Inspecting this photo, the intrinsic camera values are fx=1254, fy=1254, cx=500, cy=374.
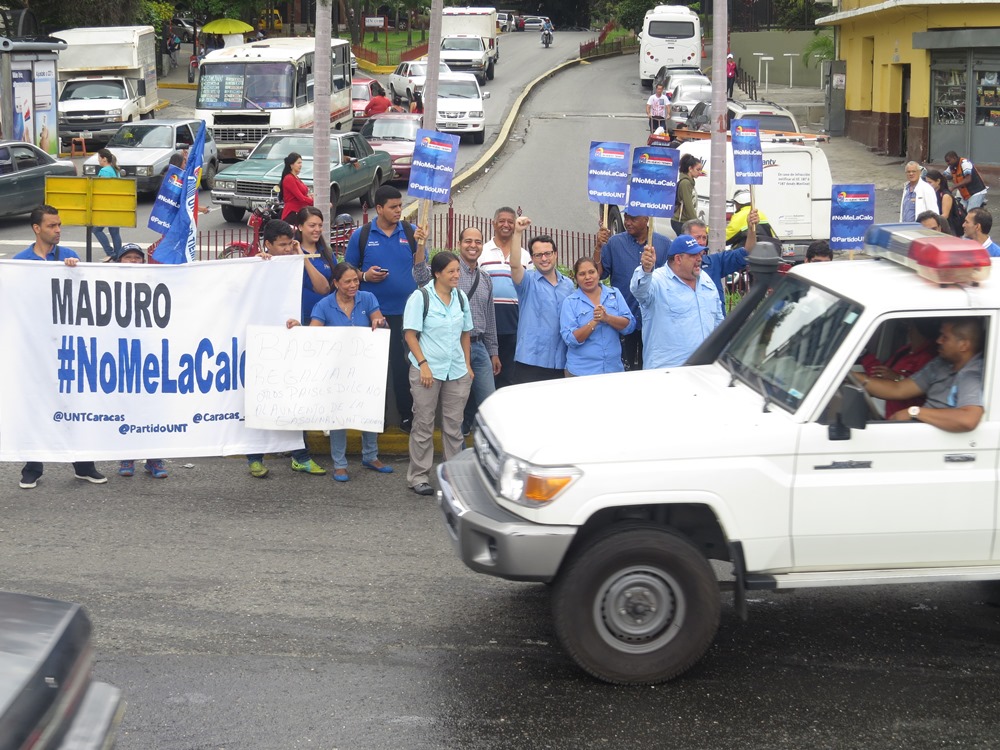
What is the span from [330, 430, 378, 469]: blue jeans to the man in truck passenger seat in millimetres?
4278

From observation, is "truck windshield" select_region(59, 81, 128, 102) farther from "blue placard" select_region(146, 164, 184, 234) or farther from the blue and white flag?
the blue and white flag

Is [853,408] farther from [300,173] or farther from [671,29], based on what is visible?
[671,29]

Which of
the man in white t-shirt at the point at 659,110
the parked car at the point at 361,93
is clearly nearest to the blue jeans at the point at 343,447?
the man in white t-shirt at the point at 659,110

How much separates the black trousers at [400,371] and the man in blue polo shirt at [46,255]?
2235mm

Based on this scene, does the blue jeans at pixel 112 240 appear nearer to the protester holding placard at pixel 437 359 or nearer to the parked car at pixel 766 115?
the protester holding placard at pixel 437 359

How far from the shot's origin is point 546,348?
902cm

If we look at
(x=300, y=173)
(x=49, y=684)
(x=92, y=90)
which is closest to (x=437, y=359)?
(x=49, y=684)

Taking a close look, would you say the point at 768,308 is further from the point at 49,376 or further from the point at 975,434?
the point at 49,376

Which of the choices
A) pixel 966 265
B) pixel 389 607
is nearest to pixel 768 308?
pixel 966 265

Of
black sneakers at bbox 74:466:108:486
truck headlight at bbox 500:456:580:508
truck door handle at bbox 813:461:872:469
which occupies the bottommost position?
black sneakers at bbox 74:466:108:486

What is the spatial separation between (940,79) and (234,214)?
16502 mm

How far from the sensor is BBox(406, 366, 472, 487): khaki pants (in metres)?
8.70

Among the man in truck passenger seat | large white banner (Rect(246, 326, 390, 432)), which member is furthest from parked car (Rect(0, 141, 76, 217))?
the man in truck passenger seat

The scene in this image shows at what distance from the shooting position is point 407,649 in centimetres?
616
